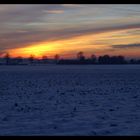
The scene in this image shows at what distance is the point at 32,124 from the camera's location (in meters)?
7.83
